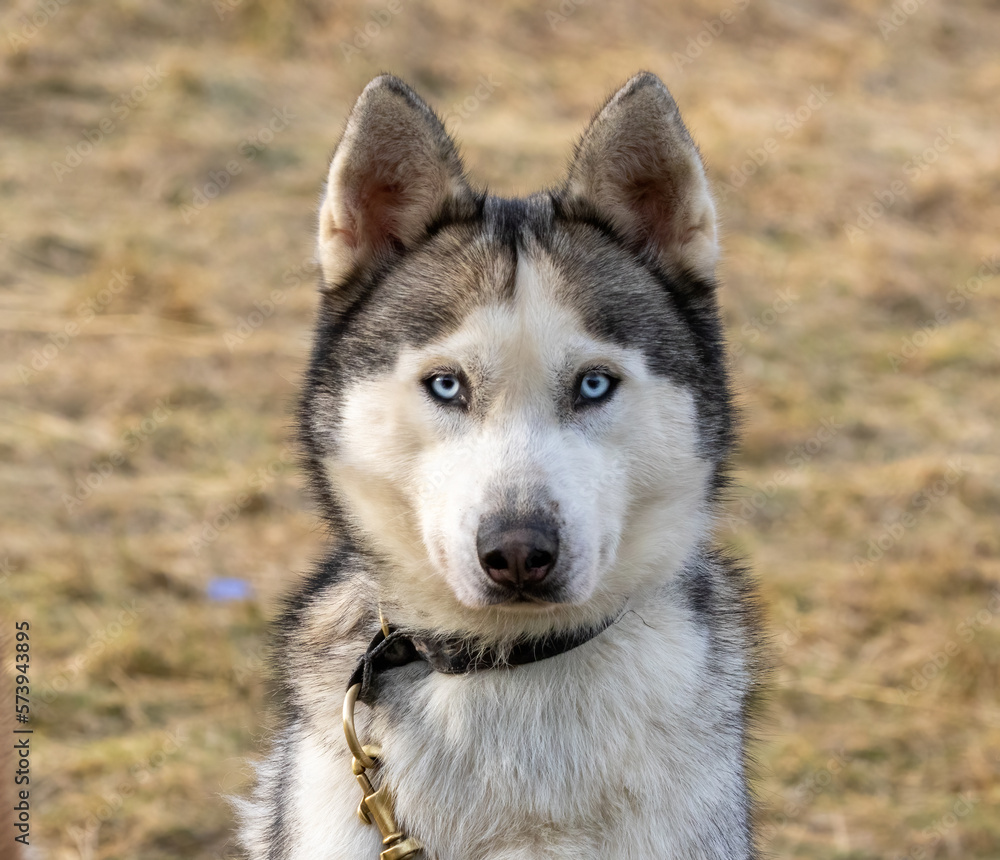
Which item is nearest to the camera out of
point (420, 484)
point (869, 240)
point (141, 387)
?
point (420, 484)

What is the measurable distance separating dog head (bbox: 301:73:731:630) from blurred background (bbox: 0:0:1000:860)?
0.57 metres

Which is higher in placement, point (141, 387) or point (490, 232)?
point (490, 232)

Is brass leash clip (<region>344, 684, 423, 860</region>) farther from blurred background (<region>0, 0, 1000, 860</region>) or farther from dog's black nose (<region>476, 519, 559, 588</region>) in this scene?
blurred background (<region>0, 0, 1000, 860</region>)

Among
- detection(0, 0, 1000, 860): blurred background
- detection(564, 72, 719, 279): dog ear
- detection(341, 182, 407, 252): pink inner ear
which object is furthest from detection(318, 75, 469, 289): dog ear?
detection(0, 0, 1000, 860): blurred background

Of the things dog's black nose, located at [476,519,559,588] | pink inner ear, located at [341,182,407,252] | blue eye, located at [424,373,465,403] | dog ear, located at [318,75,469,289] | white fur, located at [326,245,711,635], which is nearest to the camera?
dog's black nose, located at [476,519,559,588]

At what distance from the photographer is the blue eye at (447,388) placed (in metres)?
2.73

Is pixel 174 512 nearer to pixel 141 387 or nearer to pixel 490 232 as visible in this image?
pixel 141 387

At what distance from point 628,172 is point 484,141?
8.07 meters

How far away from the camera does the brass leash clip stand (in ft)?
8.63

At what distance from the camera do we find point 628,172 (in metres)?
3.05

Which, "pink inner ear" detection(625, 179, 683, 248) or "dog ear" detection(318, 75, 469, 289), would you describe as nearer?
"dog ear" detection(318, 75, 469, 289)

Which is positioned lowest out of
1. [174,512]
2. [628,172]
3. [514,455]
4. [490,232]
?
[174,512]

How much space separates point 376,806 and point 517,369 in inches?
44.0

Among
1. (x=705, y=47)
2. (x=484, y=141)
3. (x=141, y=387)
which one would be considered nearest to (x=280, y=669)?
(x=141, y=387)
